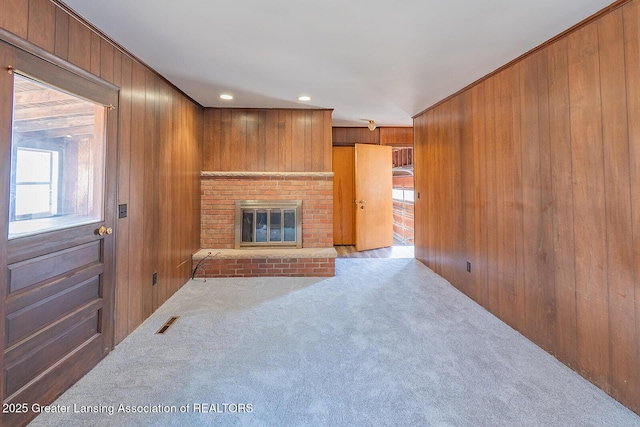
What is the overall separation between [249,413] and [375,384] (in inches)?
28.6

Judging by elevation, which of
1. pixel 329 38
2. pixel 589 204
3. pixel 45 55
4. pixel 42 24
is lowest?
pixel 589 204

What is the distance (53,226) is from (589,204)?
319 cm

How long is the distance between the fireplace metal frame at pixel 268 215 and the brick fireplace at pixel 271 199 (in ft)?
0.15

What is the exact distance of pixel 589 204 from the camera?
165 centimetres

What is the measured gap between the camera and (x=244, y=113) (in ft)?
12.3

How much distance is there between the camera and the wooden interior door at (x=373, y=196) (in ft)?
16.0

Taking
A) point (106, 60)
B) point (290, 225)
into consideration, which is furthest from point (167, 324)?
point (106, 60)

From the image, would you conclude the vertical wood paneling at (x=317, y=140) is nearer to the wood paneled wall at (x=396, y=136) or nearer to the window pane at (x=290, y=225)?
the window pane at (x=290, y=225)

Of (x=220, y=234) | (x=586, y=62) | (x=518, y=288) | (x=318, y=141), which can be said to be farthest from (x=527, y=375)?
(x=220, y=234)

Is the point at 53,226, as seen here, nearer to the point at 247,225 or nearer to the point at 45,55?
the point at 45,55

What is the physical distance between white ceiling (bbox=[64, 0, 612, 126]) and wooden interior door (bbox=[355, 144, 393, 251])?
78.2 inches

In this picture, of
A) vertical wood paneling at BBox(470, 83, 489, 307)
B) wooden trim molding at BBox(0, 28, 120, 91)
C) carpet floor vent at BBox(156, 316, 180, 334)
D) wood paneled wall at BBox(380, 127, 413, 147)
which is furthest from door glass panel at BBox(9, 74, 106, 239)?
A: wood paneled wall at BBox(380, 127, 413, 147)

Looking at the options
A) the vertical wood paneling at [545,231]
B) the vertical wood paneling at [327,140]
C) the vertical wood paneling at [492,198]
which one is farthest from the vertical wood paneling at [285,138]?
the vertical wood paneling at [545,231]

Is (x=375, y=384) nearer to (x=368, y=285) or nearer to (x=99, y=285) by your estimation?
(x=368, y=285)
